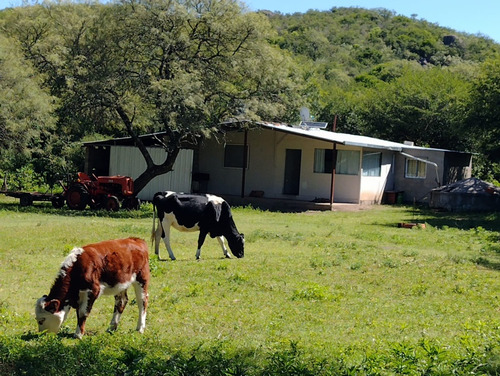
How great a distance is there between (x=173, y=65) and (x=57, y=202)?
6.88 meters

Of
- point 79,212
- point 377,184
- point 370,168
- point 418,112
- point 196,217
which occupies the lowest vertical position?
point 79,212

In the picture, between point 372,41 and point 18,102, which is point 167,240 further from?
point 372,41

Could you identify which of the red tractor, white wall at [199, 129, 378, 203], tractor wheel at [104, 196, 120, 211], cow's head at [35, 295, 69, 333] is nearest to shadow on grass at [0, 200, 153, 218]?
tractor wheel at [104, 196, 120, 211]

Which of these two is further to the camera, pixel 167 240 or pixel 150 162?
pixel 150 162

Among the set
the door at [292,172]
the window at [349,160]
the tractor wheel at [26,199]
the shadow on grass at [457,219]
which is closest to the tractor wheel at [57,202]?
the tractor wheel at [26,199]

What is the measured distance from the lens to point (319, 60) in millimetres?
92750

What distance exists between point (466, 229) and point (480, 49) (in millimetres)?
83100

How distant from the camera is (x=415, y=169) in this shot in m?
36.7

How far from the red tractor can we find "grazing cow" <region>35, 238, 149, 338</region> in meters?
18.2

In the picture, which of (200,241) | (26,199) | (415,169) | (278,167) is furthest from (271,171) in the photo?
(200,241)

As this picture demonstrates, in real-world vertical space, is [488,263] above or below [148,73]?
below

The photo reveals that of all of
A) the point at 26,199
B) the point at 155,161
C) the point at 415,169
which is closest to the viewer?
the point at 26,199

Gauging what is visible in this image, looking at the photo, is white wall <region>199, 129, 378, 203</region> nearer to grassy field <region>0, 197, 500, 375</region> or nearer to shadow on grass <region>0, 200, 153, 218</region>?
shadow on grass <region>0, 200, 153, 218</region>

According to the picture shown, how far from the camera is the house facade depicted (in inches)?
1305
